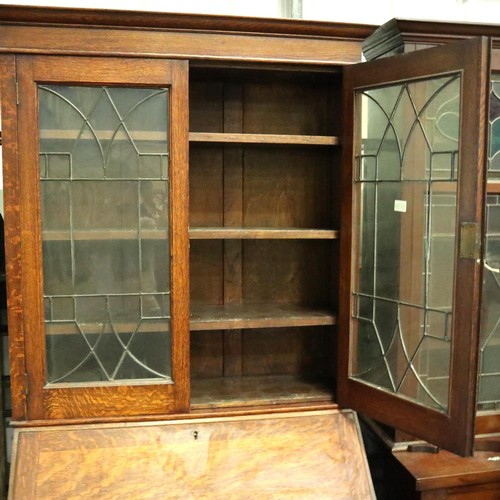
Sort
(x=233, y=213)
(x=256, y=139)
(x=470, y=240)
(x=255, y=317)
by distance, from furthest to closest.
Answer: (x=233, y=213) < (x=255, y=317) < (x=256, y=139) < (x=470, y=240)

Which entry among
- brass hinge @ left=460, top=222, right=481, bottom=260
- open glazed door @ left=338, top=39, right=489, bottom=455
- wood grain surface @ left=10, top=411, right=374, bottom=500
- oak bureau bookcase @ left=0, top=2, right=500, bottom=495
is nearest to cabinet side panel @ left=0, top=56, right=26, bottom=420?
oak bureau bookcase @ left=0, top=2, right=500, bottom=495

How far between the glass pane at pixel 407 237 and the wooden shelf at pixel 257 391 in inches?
7.4

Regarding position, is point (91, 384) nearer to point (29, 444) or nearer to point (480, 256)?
point (29, 444)

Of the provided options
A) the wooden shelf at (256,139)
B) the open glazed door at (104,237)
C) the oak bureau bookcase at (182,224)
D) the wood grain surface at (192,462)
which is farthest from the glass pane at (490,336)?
the open glazed door at (104,237)

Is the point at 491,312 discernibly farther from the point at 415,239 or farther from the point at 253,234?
the point at 253,234

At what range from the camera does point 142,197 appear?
1548mm

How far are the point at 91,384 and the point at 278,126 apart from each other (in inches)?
42.1

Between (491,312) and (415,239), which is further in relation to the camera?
(491,312)

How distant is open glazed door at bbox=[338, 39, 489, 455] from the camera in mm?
1340

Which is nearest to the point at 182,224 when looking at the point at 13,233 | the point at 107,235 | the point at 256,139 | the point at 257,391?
the point at 107,235

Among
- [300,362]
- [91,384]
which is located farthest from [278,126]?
[91,384]

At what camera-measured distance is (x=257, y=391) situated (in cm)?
181

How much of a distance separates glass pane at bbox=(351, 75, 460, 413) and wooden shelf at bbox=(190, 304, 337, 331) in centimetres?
15

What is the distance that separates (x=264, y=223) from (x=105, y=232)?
2.06 feet
